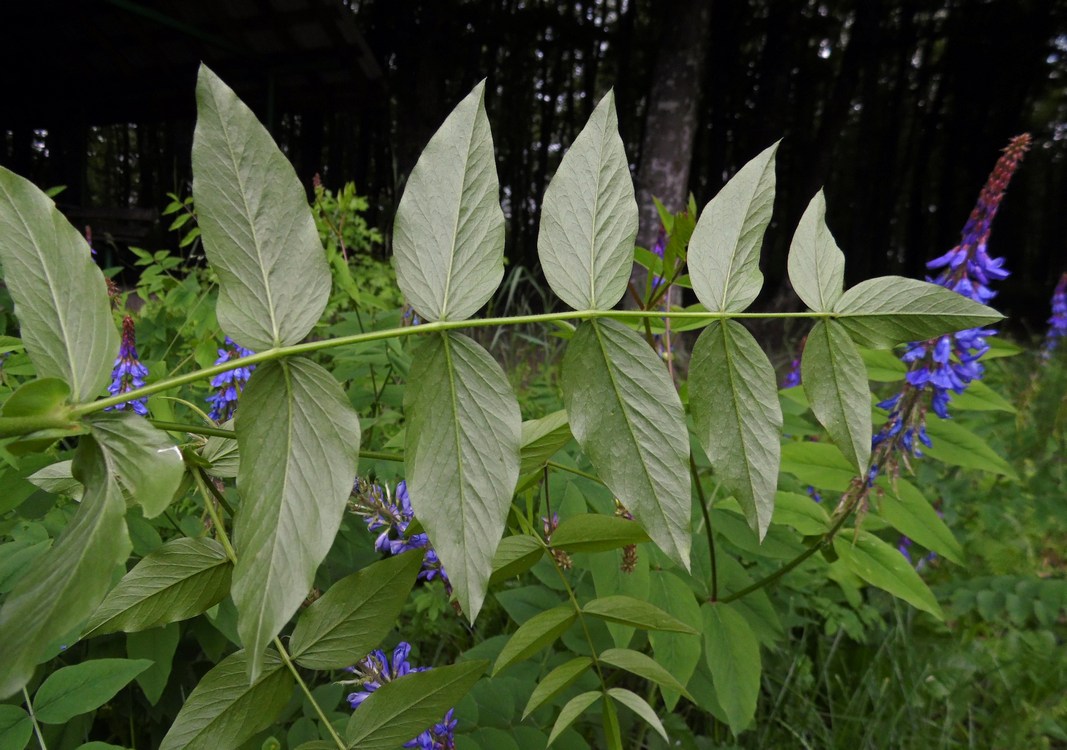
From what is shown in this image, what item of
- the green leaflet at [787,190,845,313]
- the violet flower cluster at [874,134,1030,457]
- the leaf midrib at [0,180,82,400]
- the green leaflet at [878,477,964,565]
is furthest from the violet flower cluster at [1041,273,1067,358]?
the leaf midrib at [0,180,82,400]

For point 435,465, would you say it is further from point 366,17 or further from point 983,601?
point 366,17

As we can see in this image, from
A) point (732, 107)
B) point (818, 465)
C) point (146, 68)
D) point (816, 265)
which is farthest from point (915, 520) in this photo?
point (732, 107)

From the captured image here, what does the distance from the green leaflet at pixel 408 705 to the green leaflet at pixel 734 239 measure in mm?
355

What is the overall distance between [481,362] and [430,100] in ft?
30.8

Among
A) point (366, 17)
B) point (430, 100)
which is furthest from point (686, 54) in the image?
point (366, 17)

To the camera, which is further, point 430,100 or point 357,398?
point 430,100

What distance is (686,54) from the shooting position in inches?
231

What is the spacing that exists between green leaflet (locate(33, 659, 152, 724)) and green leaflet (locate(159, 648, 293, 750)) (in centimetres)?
32

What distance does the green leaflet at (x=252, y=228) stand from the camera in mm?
367

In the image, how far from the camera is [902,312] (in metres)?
0.47

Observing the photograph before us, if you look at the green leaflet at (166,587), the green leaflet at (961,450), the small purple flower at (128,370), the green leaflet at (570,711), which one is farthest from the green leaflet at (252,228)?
the green leaflet at (961,450)

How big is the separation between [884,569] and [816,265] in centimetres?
91

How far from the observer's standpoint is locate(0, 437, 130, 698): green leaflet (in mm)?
282

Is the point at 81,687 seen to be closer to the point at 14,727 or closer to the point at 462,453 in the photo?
the point at 14,727
